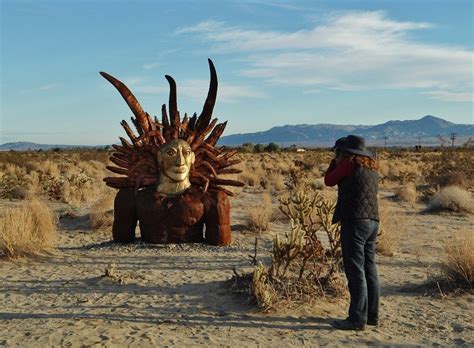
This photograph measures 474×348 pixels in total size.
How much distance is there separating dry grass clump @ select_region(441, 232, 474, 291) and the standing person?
229 centimetres

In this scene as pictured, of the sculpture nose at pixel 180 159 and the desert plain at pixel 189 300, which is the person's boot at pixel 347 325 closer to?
the desert plain at pixel 189 300

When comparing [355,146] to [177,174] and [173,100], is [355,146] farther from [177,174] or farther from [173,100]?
[173,100]

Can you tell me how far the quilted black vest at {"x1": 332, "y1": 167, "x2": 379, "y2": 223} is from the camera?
5.75 metres

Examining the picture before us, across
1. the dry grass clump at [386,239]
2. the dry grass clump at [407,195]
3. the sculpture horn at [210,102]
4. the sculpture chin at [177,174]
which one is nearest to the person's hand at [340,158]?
the dry grass clump at [386,239]

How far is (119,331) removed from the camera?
5789 mm

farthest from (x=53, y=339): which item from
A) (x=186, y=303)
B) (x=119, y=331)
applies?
(x=186, y=303)

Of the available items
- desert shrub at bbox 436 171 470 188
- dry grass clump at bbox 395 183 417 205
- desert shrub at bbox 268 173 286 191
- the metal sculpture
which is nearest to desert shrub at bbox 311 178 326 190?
desert shrub at bbox 268 173 286 191

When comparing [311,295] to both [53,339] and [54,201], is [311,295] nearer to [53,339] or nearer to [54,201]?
[53,339]

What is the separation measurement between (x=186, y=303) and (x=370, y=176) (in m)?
2.83

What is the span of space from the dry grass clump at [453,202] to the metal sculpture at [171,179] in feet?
29.3

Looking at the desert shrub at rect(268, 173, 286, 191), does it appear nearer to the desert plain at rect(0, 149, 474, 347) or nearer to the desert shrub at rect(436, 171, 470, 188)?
the desert shrub at rect(436, 171, 470, 188)

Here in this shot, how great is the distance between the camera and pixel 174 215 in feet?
31.9

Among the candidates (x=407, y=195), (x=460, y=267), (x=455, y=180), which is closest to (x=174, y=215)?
(x=460, y=267)

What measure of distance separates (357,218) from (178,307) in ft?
8.27
